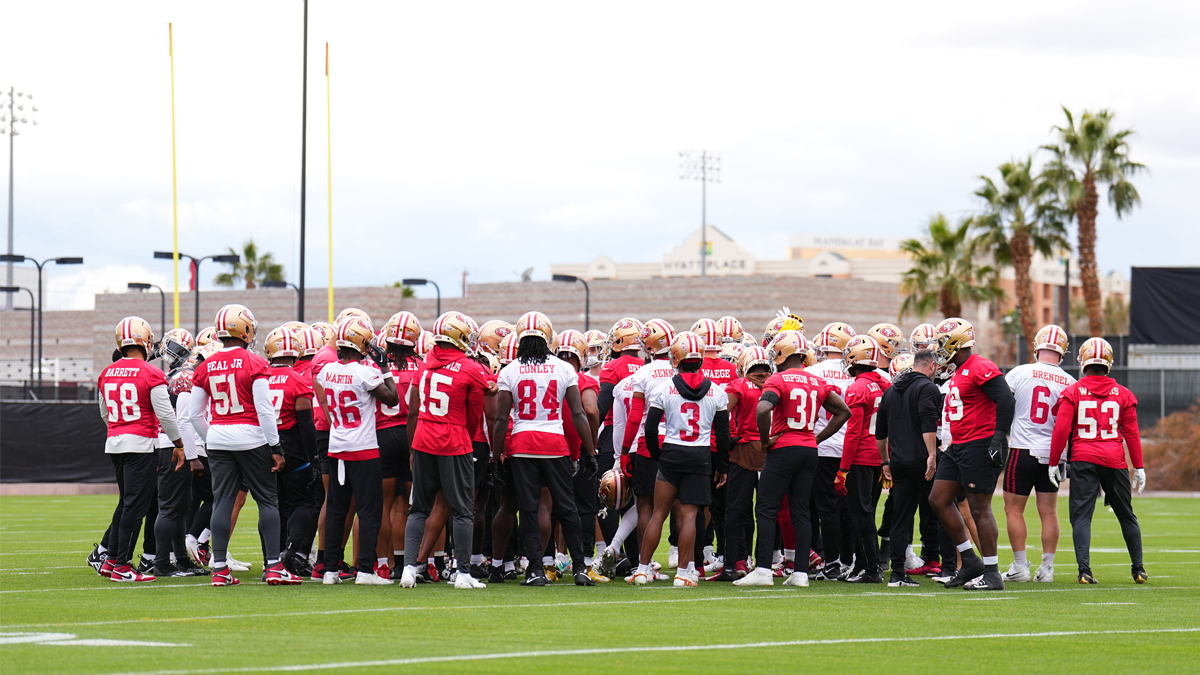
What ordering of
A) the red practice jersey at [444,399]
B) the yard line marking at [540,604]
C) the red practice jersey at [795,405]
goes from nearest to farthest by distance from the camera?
1. the yard line marking at [540,604]
2. the red practice jersey at [444,399]
3. the red practice jersey at [795,405]

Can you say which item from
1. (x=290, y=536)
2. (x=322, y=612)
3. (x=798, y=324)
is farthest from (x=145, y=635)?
(x=798, y=324)

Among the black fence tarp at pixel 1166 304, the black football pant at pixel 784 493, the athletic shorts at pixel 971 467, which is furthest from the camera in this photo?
the black fence tarp at pixel 1166 304

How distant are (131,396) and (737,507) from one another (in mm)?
5129

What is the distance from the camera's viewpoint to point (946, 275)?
50.8 m

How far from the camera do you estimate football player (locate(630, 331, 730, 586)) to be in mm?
12133

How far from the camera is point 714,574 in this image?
43.8 ft

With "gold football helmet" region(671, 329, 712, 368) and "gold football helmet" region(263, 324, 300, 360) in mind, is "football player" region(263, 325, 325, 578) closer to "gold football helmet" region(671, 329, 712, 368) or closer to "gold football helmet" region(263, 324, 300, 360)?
"gold football helmet" region(263, 324, 300, 360)

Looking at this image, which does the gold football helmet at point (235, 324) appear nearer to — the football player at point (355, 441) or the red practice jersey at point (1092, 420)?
the football player at point (355, 441)

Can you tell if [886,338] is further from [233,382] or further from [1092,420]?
[233,382]

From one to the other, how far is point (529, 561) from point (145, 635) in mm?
A: 3988

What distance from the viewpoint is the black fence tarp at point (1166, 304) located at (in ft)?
122

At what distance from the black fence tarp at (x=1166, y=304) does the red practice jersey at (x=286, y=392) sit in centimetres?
2933

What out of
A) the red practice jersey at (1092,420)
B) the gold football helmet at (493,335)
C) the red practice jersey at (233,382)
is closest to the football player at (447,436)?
the red practice jersey at (233,382)

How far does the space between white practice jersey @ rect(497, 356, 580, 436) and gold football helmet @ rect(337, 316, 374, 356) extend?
1149mm
